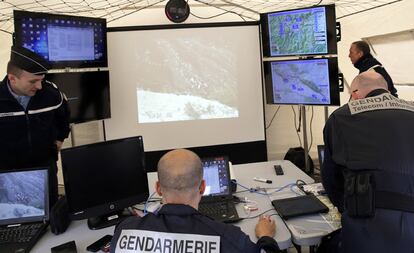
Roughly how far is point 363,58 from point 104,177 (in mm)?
2932

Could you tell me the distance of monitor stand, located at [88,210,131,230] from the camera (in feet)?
5.63

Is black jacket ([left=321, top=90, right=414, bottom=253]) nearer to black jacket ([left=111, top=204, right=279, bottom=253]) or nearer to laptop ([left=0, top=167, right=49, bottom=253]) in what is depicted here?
black jacket ([left=111, top=204, right=279, bottom=253])

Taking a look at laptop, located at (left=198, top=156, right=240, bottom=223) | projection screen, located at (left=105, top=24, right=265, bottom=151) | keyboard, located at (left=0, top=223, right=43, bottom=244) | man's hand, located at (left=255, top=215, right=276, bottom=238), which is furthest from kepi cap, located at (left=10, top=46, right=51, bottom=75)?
man's hand, located at (left=255, top=215, right=276, bottom=238)

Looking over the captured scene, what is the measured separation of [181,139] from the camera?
3.75 meters

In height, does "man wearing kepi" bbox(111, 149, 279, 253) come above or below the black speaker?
below

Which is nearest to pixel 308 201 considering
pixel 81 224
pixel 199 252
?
pixel 199 252

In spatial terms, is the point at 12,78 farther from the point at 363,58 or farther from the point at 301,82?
the point at 363,58

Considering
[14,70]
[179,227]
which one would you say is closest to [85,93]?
[14,70]

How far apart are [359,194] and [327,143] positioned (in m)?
0.32

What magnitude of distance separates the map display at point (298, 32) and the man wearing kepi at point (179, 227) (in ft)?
7.72

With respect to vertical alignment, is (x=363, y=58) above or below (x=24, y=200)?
above

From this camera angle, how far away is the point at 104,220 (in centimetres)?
176

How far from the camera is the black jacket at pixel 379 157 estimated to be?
4.49 ft

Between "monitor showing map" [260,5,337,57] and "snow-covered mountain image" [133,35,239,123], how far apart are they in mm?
440
